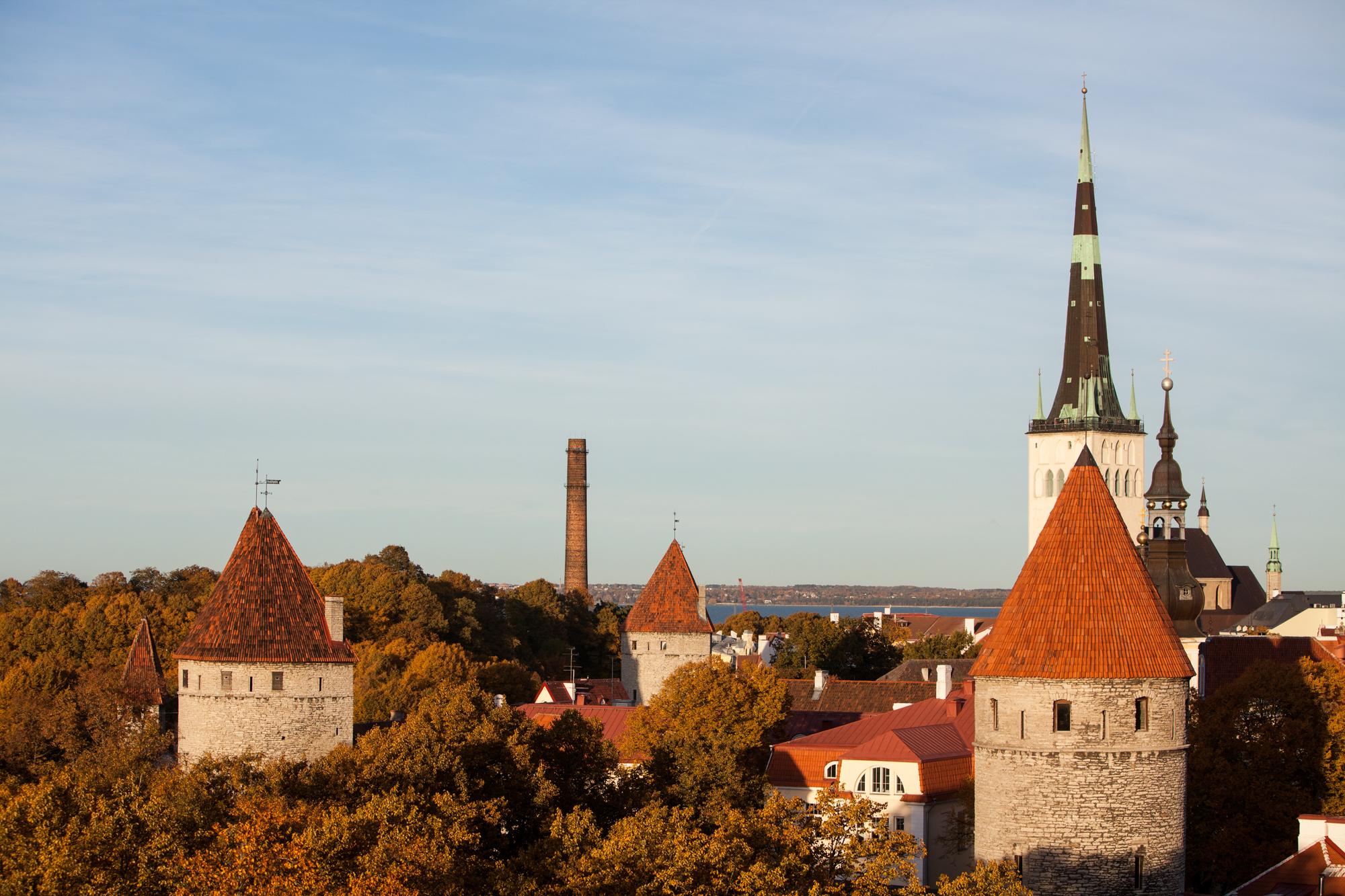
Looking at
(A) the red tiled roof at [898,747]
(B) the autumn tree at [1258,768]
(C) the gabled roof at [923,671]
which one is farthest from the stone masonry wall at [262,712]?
(C) the gabled roof at [923,671]

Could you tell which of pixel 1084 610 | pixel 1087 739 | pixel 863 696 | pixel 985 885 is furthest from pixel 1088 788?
pixel 863 696

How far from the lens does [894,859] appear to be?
107ft

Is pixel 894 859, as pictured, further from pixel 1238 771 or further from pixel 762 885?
pixel 1238 771

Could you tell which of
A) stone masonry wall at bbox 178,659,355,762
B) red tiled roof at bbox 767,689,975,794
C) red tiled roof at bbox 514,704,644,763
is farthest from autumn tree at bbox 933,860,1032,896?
red tiled roof at bbox 514,704,644,763

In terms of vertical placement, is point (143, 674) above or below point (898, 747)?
above

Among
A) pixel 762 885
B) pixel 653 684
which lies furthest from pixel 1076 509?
pixel 653 684

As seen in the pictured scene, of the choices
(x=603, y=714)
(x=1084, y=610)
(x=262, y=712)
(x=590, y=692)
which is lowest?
(x=590, y=692)

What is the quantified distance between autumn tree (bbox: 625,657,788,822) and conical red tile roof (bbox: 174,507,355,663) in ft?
30.2

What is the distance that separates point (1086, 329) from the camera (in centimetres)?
10112

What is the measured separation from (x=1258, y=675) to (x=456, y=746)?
79.9ft

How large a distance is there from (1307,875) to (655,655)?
41985 mm

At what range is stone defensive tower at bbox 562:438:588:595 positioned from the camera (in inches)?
4589

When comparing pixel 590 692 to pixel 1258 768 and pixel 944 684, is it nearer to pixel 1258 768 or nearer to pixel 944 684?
pixel 944 684

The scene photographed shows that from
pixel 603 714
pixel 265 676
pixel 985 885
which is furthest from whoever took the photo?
pixel 603 714
